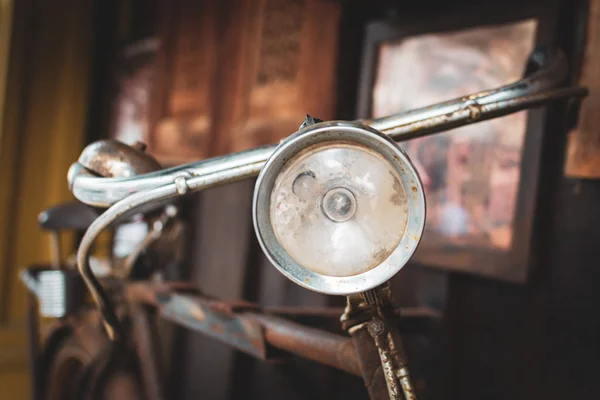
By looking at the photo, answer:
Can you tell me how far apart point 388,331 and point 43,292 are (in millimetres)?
1619

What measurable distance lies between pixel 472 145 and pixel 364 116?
45 centimetres

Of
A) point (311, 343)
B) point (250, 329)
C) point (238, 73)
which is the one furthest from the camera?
point (238, 73)

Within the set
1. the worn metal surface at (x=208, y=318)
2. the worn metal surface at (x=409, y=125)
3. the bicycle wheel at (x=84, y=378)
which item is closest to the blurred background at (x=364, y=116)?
the worn metal surface at (x=208, y=318)

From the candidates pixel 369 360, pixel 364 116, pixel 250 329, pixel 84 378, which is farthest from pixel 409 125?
pixel 84 378

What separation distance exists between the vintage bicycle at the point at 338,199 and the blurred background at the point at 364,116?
0.36 meters

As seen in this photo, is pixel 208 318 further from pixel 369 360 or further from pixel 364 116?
pixel 364 116

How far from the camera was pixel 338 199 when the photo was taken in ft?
2.83

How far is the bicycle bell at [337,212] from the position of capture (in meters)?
0.83

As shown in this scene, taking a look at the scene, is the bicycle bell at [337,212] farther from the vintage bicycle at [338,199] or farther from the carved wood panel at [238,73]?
the carved wood panel at [238,73]

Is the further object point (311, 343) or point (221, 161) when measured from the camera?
point (311, 343)

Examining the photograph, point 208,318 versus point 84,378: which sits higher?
point 208,318

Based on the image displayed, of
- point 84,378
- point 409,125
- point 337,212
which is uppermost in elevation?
point 409,125

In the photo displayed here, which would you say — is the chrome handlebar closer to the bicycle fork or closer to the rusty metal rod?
the bicycle fork

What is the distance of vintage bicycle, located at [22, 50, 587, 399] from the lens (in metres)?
0.83
